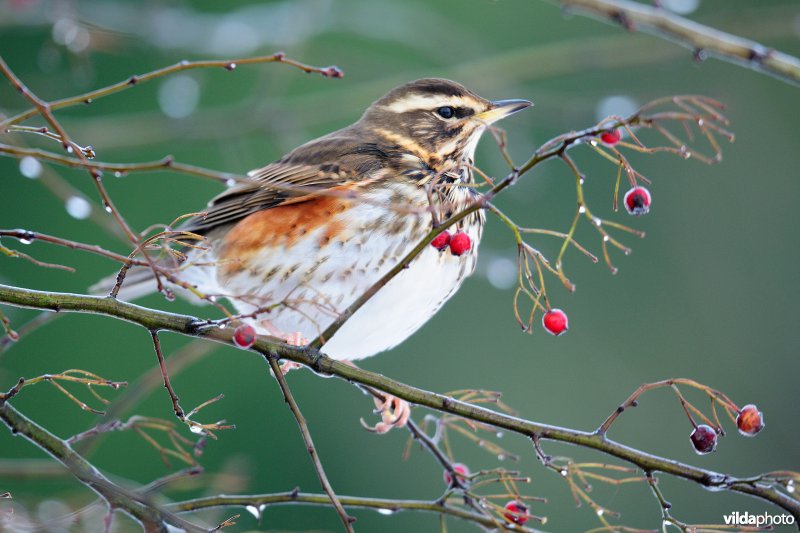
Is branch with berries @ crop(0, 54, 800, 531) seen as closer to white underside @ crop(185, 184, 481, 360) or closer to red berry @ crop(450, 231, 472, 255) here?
red berry @ crop(450, 231, 472, 255)

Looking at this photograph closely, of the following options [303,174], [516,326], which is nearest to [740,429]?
[303,174]

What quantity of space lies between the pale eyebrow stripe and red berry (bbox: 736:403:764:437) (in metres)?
1.53

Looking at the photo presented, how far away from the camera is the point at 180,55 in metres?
3.33

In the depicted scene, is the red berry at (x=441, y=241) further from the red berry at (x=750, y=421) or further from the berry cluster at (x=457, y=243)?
the red berry at (x=750, y=421)

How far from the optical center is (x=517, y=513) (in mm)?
1984

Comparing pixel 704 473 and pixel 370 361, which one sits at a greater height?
pixel 370 361

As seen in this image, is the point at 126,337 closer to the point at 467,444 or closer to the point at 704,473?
the point at 467,444

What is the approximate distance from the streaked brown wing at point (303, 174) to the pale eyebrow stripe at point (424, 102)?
23cm

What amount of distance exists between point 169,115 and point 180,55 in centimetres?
21

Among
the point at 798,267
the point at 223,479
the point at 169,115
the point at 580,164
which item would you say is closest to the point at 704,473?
the point at 223,479

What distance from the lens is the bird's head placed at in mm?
3119

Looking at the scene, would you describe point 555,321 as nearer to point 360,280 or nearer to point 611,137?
point 611,137

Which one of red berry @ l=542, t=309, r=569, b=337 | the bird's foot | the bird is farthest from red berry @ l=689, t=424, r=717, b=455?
the bird's foot

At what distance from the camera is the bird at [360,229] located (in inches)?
107
